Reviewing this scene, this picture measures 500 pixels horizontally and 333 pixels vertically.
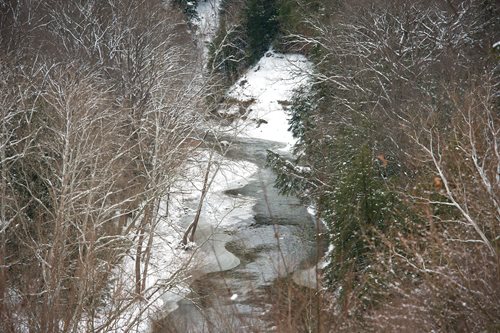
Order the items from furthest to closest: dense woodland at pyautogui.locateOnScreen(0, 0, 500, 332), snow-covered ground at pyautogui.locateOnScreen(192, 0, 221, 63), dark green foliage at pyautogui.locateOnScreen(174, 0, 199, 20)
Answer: snow-covered ground at pyautogui.locateOnScreen(192, 0, 221, 63) → dark green foliage at pyautogui.locateOnScreen(174, 0, 199, 20) → dense woodland at pyautogui.locateOnScreen(0, 0, 500, 332)

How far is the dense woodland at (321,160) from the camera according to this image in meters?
6.73

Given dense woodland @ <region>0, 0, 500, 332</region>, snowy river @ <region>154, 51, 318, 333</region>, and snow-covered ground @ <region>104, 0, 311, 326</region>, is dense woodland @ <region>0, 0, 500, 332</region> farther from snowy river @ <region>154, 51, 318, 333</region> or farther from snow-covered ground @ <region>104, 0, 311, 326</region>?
snowy river @ <region>154, 51, 318, 333</region>

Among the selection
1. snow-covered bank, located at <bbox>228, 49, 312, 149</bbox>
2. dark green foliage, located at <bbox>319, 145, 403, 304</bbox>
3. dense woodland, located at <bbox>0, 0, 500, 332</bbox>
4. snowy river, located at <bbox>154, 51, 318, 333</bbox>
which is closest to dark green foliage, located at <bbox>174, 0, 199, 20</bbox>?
snow-covered bank, located at <bbox>228, 49, 312, 149</bbox>

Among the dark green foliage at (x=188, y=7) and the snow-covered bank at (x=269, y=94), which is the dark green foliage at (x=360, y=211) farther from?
the dark green foliage at (x=188, y=7)

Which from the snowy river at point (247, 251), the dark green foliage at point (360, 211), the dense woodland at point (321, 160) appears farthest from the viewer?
the snowy river at point (247, 251)

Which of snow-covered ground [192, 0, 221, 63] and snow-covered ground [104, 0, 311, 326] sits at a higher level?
snow-covered ground [192, 0, 221, 63]

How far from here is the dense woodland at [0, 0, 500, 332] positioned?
6.73m

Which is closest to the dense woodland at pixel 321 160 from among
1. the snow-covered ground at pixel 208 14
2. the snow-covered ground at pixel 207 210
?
the snow-covered ground at pixel 207 210

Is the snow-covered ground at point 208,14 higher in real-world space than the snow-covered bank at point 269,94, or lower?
higher

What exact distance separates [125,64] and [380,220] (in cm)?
1258

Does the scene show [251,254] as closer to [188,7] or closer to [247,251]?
[247,251]

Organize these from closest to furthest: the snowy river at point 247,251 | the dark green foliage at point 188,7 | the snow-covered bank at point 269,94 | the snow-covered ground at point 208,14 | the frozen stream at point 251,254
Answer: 1. the snowy river at point 247,251
2. the frozen stream at point 251,254
3. the snow-covered bank at point 269,94
4. the dark green foliage at point 188,7
5. the snow-covered ground at point 208,14

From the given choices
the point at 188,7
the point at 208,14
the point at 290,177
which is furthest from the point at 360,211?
the point at 208,14

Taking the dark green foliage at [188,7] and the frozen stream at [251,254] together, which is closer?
the frozen stream at [251,254]
